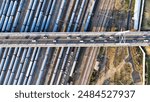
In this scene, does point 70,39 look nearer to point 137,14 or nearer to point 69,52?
point 69,52

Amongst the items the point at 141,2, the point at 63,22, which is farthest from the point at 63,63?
the point at 141,2

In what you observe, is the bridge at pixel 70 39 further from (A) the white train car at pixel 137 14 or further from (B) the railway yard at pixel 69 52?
(A) the white train car at pixel 137 14

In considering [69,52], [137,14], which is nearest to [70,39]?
[69,52]

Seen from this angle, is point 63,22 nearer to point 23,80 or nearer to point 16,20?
point 16,20

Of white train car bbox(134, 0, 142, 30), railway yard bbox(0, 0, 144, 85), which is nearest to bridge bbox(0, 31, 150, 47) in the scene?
railway yard bbox(0, 0, 144, 85)

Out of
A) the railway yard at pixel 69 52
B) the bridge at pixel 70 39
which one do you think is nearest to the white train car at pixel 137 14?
the railway yard at pixel 69 52
